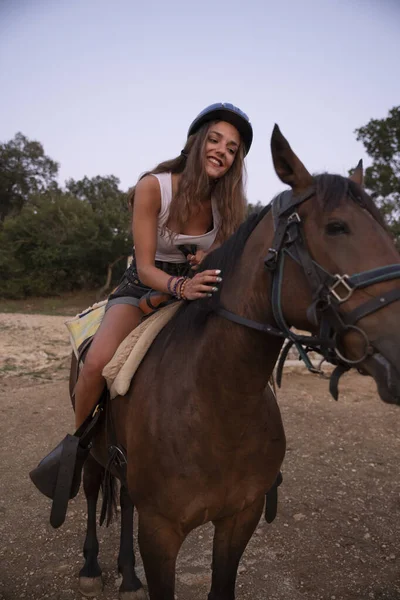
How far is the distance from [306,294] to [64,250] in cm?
2745

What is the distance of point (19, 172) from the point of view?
46344 mm

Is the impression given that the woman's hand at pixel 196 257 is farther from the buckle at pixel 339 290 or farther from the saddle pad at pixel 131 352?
the buckle at pixel 339 290

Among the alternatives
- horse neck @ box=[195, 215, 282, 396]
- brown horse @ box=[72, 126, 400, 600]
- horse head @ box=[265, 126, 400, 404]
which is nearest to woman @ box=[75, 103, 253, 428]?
brown horse @ box=[72, 126, 400, 600]

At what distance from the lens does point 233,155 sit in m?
2.54

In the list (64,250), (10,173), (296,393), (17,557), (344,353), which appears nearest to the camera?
(344,353)

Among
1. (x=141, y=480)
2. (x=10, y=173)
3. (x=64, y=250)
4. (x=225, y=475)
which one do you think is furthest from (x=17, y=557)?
(x=10, y=173)

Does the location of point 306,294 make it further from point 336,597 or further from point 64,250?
point 64,250

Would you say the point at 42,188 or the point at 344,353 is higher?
the point at 42,188

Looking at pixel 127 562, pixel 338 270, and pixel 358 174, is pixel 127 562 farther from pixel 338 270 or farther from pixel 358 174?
pixel 358 174

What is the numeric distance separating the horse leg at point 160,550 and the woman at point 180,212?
2.74 feet

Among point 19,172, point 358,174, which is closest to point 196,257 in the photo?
point 358,174

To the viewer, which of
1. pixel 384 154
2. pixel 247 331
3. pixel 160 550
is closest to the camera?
pixel 247 331

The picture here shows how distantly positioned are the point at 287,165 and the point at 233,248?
1.38 ft

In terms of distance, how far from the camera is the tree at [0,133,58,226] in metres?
45.9
